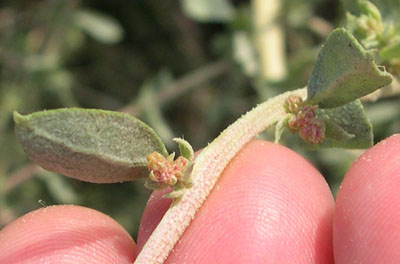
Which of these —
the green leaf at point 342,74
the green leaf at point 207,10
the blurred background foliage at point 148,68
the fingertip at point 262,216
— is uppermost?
the green leaf at point 342,74

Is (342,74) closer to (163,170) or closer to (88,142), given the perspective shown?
(163,170)

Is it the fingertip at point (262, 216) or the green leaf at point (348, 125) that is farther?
the green leaf at point (348, 125)

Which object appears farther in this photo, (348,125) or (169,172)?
(348,125)

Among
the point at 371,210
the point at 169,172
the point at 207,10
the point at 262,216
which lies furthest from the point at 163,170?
the point at 207,10

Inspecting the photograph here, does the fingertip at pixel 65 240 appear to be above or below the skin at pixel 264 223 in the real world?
below

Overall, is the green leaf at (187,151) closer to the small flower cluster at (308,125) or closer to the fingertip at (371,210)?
the small flower cluster at (308,125)

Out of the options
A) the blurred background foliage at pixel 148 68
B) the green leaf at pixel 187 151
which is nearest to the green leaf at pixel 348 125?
the green leaf at pixel 187 151
